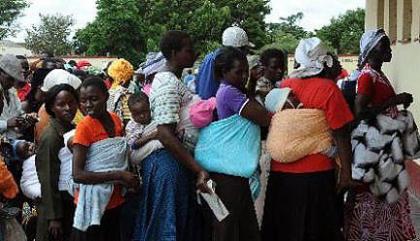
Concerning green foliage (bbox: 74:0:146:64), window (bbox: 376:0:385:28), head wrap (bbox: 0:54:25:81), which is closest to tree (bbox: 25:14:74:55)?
green foliage (bbox: 74:0:146:64)

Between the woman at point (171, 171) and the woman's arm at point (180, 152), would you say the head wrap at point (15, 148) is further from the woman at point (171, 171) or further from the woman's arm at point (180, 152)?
the woman's arm at point (180, 152)

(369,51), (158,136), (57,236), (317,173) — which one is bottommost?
(57,236)

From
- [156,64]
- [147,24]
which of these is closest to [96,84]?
[156,64]

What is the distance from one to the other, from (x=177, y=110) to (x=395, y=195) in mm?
1898

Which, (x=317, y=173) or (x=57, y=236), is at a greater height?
(x=317, y=173)

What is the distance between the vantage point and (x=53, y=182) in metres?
4.49

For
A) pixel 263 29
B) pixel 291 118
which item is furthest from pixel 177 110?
pixel 263 29

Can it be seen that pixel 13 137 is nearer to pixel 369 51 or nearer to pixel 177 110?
pixel 177 110

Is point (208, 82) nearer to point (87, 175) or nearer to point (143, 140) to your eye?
point (143, 140)

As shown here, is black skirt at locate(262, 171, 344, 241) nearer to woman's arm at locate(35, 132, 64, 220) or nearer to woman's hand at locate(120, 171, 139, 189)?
woman's hand at locate(120, 171, 139, 189)

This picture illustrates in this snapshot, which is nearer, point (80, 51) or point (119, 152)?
point (119, 152)

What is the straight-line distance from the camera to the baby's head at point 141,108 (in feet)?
15.6

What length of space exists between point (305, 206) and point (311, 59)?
0.92 m

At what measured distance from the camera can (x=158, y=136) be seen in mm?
4180
